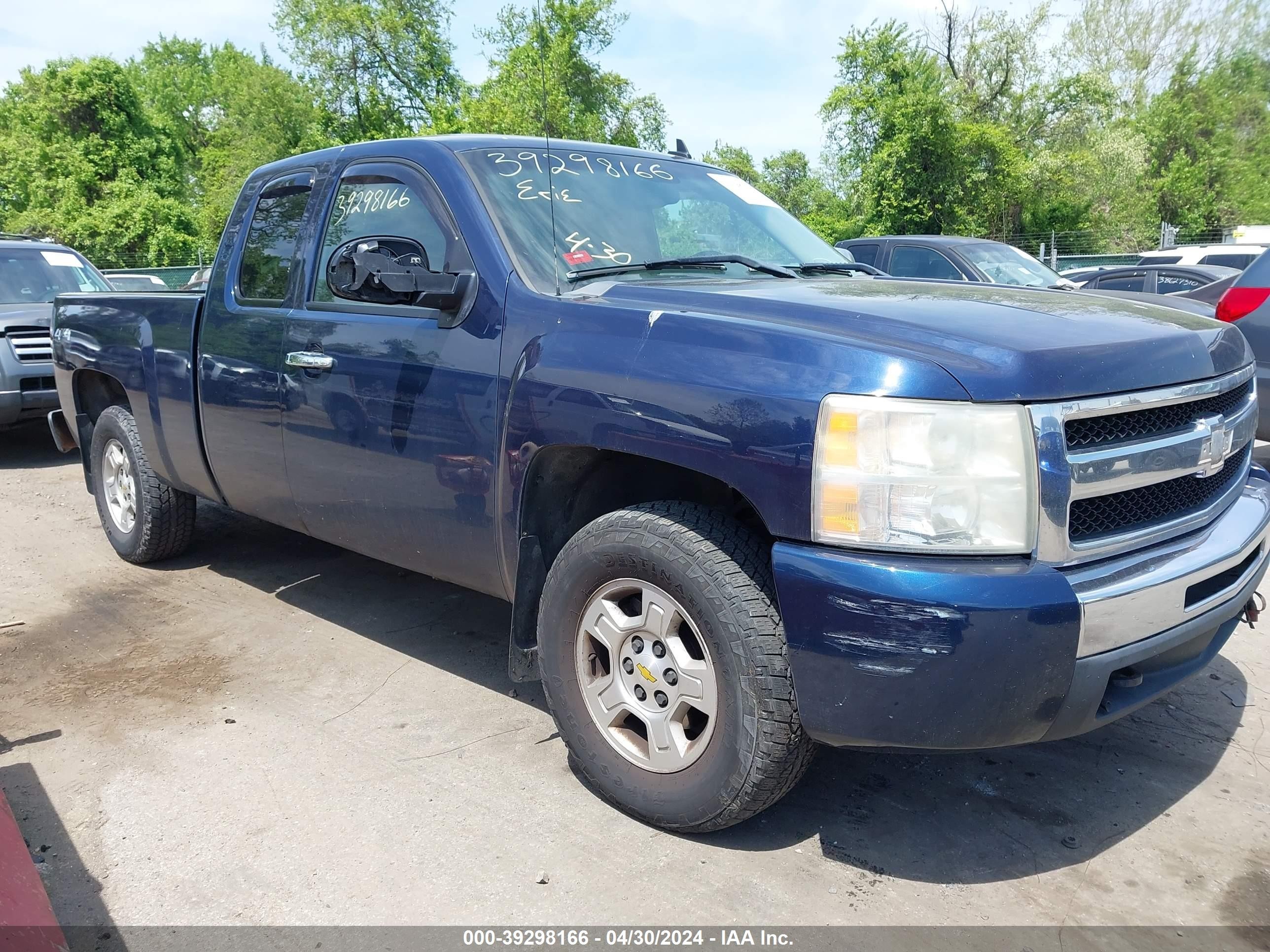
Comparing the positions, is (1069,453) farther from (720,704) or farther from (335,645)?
(335,645)

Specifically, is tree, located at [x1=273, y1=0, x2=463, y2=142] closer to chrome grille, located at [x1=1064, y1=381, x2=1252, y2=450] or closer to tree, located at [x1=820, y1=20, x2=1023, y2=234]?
tree, located at [x1=820, y1=20, x2=1023, y2=234]

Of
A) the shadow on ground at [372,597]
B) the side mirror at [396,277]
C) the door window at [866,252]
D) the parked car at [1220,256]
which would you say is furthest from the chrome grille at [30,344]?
the parked car at [1220,256]

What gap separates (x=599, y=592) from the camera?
2.83 m

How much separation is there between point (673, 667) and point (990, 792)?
115 centimetres

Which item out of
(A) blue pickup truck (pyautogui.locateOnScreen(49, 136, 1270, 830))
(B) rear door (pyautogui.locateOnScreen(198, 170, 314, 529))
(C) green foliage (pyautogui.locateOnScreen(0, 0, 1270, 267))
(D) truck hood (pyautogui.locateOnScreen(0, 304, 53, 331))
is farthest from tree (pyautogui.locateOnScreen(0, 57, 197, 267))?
(A) blue pickup truck (pyautogui.locateOnScreen(49, 136, 1270, 830))

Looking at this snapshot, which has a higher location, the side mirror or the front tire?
the side mirror

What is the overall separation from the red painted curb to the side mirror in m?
1.79

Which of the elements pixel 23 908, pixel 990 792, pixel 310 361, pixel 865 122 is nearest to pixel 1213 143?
pixel 865 122

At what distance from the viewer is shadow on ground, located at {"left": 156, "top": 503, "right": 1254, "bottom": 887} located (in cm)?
276

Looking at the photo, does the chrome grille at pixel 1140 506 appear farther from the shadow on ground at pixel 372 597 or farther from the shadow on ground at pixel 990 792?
the shadow on ground at pixel 372 597

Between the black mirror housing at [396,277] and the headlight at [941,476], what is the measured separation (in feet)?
4.72

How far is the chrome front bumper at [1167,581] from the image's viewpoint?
230 cm

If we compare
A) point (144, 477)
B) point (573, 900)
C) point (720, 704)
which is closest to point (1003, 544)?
point (720, 704)

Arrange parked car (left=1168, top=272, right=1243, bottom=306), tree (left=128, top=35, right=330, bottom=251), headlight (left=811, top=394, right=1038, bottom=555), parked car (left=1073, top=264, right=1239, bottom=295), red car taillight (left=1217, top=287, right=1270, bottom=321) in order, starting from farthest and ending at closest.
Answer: tree (left=128, top=35, right=330, bottom=251) < parked car (left=1073, top=264, right=1239, bottom=295) < parked car (left=1168, top=272, right=1243, bottom=306) < red car taillight (left=1217, top=287, right=1270, bottom=321) < headlight (left=811, top=394, right=1038, bottom=555)
